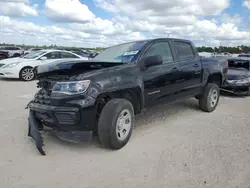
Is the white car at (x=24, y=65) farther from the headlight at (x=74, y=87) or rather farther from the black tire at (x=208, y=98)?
the headlight at (x=74, y=87)

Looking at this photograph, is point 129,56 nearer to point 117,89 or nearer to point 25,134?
point 117,89

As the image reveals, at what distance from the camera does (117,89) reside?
12.4 ft

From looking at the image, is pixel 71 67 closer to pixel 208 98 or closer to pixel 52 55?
pixel 208 98

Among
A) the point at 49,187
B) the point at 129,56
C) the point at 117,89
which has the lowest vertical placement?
the point at 49,187

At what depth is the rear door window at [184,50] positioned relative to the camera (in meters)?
5.32

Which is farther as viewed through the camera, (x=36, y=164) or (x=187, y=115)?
(x=187, y=115)

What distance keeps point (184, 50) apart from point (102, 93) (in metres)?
2.72

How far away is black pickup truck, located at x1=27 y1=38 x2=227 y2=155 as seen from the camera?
3486mm

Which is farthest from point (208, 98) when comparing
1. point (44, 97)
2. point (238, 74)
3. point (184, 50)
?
point (44, 97)

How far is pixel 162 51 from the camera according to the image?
486cm

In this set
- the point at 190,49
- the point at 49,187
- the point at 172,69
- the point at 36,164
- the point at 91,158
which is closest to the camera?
the point at 49,187

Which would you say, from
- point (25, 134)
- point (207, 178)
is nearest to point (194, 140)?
point (207, 178)

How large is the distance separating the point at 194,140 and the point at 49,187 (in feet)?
8.20

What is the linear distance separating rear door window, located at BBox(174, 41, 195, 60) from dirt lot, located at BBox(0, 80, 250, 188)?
4.63ft
